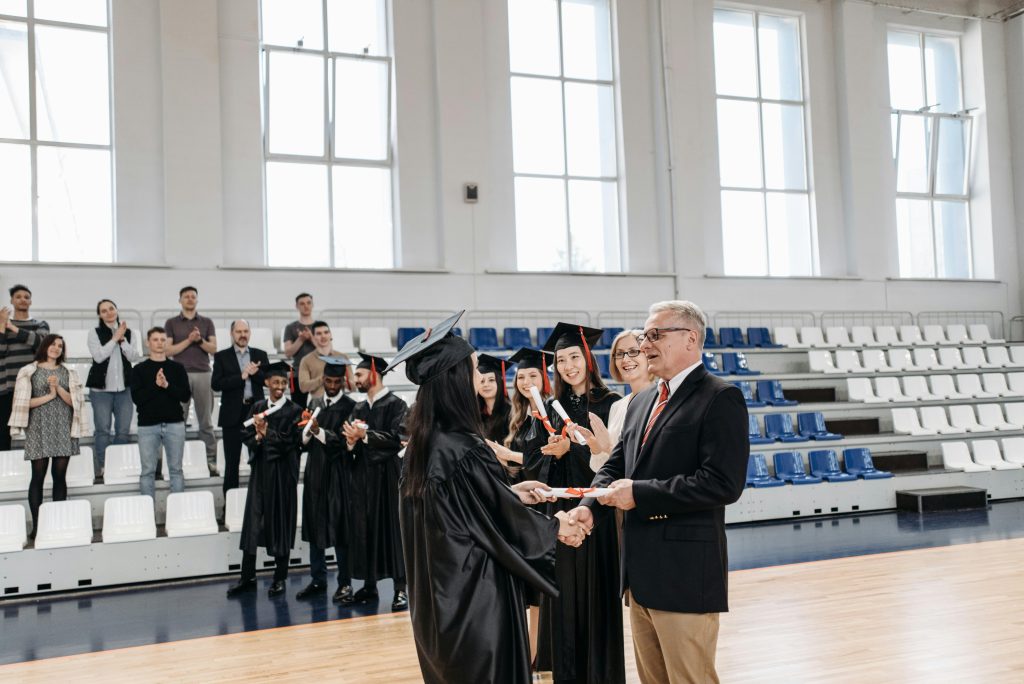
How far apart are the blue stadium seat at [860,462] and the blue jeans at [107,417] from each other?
28.3 ft

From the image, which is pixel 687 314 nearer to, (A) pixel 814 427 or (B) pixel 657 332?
(B) pixel 657 332

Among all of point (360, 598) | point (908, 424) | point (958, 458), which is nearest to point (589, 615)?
point (360, 598)

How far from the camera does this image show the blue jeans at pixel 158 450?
7.92 meters

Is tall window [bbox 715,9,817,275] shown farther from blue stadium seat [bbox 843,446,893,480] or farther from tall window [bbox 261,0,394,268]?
tall window [bbox 261,0,394,268]

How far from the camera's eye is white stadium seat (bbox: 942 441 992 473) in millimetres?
11297

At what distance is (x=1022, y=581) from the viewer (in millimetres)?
6273

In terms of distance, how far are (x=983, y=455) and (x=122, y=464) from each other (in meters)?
10.9

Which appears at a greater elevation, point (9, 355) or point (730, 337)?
point (730, 337)

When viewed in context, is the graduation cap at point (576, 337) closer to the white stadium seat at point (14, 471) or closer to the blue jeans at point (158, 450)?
the blue jeans at point (158, 450)

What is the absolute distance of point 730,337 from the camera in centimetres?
1343

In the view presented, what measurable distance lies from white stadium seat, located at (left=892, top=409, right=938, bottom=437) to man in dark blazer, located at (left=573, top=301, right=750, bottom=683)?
10379 mm

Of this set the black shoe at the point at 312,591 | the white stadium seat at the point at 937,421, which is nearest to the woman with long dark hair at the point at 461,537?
the black shoe at the point at 312,591

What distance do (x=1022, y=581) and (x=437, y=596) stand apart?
5407 mm

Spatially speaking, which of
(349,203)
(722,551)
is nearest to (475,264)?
(349,203)
